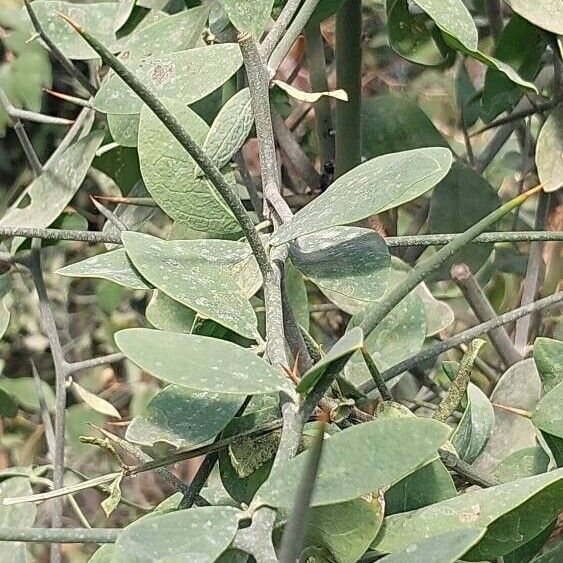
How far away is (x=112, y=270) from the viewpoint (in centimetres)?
33

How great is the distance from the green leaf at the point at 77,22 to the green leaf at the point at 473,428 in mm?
282

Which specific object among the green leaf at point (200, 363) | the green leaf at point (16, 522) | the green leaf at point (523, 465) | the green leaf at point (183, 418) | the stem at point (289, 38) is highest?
the stem at point (289, 38)

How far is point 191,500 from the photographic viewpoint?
30 centimetres

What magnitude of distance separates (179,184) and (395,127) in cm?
26

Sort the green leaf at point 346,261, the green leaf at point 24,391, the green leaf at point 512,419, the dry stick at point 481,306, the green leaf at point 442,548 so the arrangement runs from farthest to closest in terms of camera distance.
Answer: the green leaf at point 24,391 → the dry stick at point 481,306 → the green leaf at point 512,419 → the green leaf at point 346,261 → the green leaf at point 442,548

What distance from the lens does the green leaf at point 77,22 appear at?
502 mm

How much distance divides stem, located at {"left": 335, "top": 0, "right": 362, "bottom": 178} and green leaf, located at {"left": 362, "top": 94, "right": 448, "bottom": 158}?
3 cm

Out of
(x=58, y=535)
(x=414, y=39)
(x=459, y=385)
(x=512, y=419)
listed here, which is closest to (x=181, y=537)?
(x=58, y=535)

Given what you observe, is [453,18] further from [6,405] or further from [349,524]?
[6,405]

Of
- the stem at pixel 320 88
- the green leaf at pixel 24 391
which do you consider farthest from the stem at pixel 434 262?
the green leaf at pixel 24 391

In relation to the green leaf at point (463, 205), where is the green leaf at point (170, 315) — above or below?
above

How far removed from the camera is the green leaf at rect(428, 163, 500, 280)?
558 millimetres

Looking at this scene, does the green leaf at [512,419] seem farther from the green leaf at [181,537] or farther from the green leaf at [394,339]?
the green leaf at [181,537]

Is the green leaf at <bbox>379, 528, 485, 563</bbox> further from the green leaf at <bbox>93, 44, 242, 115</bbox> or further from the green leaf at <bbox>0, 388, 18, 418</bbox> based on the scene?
the green leaf at <bbox>0, 388, 18, 418</bbox>
